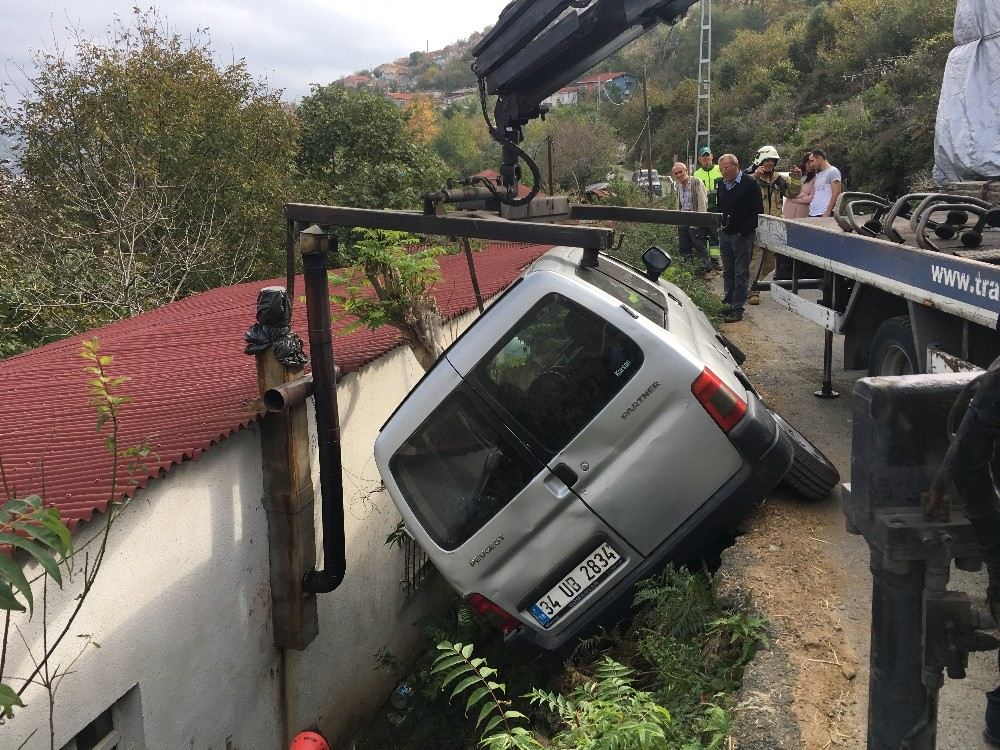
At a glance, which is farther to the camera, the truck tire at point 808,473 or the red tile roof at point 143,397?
the truck tire at point 808,473

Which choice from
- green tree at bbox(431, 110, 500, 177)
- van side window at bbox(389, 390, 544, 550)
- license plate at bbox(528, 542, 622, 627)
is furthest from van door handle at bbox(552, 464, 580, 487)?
green tree at bbox(431, 110, 500, 177)

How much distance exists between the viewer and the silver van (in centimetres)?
409

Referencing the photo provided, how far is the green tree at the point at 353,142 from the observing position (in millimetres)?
22891

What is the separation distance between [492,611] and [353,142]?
69.3 feet

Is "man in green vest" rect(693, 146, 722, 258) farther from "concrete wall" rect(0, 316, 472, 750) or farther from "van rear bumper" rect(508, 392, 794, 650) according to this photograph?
"van rear bumper" rect(508, 392, 794, 650)

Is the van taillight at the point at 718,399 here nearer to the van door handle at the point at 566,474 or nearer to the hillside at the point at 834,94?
the van door handle at the point at 566,474

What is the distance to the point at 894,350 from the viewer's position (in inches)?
223

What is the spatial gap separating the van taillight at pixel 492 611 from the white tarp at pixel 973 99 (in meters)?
8.21

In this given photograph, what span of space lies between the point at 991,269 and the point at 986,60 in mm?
7183

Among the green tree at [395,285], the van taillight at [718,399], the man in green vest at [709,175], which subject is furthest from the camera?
the man in green vest at [709,175]

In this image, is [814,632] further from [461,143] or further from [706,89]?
[461,143]

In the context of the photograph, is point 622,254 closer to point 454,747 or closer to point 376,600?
point 376,600

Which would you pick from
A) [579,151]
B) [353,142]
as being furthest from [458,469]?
[579,151]

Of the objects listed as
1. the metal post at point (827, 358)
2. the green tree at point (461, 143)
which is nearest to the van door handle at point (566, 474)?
the metal post at point (827, 358)
